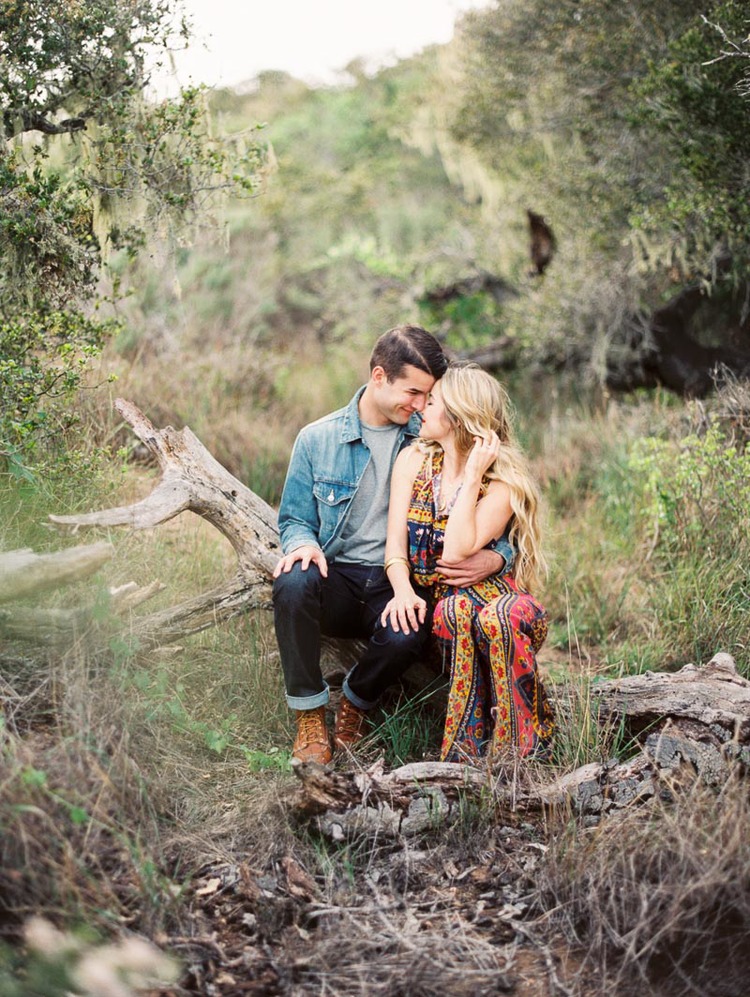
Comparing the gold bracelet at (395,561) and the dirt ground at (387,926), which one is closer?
the dirt ground at (387,926)

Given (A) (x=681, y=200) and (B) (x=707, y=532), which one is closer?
(B) (x=707, y=532)

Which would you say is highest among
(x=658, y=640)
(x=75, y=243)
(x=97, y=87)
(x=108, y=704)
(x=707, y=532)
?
(x=97, y=87)

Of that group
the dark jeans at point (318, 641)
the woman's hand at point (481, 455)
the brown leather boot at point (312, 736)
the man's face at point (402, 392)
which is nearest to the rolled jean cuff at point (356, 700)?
the dark jeans at point (318, 641)

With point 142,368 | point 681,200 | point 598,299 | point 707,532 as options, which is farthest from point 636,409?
point 142,368

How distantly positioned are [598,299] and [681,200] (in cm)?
191

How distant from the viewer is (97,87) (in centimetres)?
468

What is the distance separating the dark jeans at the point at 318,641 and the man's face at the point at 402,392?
0.76m

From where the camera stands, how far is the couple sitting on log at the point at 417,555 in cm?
360

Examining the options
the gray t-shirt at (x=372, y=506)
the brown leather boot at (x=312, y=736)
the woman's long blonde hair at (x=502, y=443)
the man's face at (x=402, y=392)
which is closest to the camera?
the brown leather boot at (x=312, y=736)

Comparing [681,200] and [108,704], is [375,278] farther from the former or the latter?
[108,704]

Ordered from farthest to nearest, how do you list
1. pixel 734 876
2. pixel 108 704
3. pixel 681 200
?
pixel 681 200
pixel 108 704
pixel 734 876

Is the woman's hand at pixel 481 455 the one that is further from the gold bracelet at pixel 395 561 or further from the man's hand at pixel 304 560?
the man's hand at pixel 304 560

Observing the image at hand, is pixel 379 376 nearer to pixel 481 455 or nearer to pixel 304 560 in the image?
pixel 481 455

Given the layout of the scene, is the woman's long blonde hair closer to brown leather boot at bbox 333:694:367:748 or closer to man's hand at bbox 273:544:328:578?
man's hand at bbox 273:544:328:578
